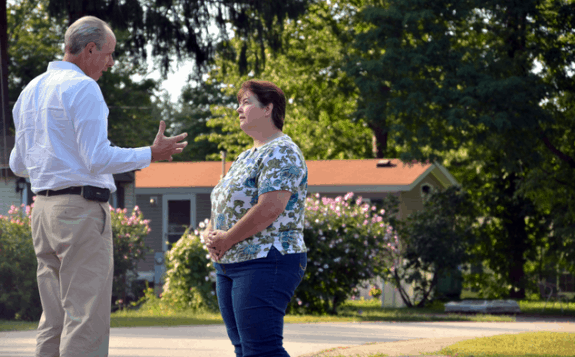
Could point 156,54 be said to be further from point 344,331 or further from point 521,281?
point 521,281

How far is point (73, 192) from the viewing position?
3357 mm

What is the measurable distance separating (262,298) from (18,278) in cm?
840

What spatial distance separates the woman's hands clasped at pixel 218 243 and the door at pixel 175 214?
784 inches

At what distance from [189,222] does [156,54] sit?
29.5 feet

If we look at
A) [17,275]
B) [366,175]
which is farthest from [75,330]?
[366,175]

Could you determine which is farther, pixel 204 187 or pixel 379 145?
pixel 379 145

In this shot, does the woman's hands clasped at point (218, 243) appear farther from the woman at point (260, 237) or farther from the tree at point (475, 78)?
the tree at point (475, 78)

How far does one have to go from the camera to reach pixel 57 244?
131 inches

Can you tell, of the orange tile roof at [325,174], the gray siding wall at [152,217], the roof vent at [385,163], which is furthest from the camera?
the gray siding wall at [152,217]

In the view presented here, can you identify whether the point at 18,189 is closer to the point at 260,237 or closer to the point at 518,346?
the point at 518,346

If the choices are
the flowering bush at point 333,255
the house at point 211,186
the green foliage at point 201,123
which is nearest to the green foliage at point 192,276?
the flowering bush at point 333,255

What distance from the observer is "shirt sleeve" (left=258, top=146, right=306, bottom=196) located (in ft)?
11.3

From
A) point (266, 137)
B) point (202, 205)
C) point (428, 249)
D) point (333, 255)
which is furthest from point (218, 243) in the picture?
point (202, 205)

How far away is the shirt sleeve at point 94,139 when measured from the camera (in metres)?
3.30
